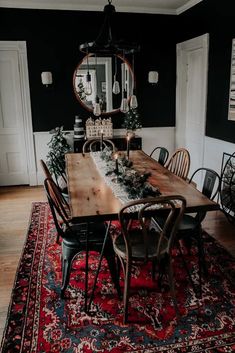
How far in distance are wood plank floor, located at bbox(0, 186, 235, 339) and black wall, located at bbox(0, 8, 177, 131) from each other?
1.25m

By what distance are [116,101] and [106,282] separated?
3693 mm

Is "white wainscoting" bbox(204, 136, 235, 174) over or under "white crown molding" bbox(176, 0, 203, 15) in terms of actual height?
under

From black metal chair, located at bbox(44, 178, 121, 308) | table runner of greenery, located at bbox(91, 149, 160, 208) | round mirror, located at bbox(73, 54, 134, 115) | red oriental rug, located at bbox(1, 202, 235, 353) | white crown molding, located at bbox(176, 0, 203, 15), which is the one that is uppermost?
white crown molding, located at bbox(176, 0, 203, 15)

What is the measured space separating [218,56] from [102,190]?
282 centimetres

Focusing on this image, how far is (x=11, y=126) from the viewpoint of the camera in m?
5.29

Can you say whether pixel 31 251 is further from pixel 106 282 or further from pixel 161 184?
pixel 161 184

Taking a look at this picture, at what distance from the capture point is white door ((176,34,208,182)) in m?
4.74

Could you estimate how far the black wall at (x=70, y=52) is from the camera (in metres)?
5.04

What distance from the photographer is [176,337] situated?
2.04 metres

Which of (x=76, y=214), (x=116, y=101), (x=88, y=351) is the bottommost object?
(x=88, y=351)

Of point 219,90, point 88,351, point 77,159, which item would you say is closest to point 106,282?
point 88,351

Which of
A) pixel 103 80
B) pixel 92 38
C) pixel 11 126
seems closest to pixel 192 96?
pixel 103 80

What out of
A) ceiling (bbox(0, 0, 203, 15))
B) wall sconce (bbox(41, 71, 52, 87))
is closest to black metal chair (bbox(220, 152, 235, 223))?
ceiling (bbox(0, 0, 203, 15))

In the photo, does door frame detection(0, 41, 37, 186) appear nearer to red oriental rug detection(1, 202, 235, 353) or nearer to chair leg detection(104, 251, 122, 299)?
red oriental rug detection(1, 202, 235, 353)
